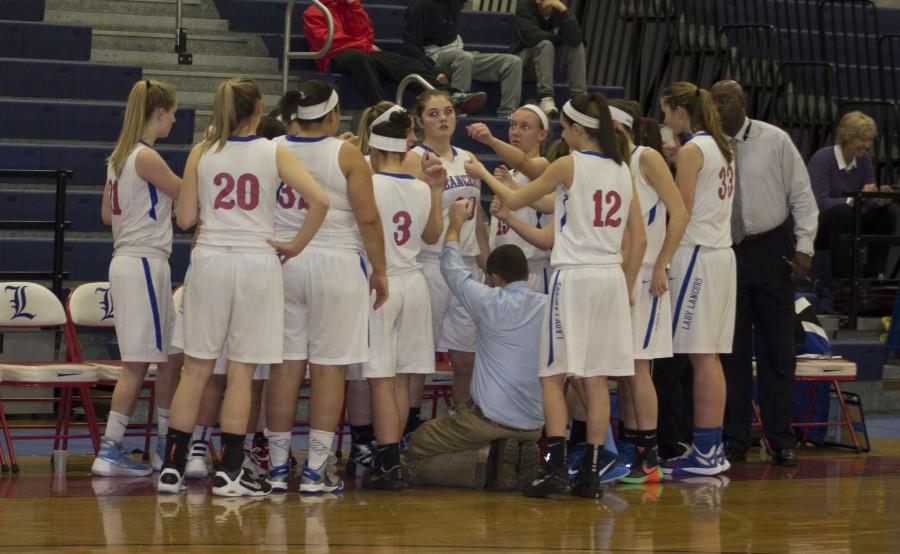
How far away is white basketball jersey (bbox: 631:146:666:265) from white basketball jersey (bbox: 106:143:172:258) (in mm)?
2171

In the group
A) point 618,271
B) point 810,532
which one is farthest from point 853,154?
point 810,532

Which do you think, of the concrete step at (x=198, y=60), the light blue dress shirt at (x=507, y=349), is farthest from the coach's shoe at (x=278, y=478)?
the concrete step at (x=198, y=60)

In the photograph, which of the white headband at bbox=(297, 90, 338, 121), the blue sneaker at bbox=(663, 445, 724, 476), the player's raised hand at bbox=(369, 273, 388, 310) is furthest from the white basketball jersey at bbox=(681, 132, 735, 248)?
the white headband at bbox=(297, 90, 338, 121)

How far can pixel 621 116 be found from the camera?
281 inches

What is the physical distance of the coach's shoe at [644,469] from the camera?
282 inches

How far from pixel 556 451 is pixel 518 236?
1.38 m

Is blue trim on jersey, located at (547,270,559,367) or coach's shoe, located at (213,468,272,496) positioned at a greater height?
blue trim on jersey, located at (547,270,559,367)

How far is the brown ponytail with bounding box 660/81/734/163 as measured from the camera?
7434mm

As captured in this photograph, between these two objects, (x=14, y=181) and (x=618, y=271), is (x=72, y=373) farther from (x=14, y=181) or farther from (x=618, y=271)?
(x=14, y=181)

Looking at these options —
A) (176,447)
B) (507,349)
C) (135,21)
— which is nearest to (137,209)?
(176,447)

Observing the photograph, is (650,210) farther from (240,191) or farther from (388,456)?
(240,191)

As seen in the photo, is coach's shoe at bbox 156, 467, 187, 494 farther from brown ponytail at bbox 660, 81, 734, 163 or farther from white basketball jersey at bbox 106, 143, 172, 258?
brown ponytail at bbox 660, 81, 734, 163

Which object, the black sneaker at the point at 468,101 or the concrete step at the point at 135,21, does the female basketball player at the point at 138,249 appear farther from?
the concrete step at the point at 135,21

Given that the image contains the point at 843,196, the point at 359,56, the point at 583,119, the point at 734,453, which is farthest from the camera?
the point at 359,56
